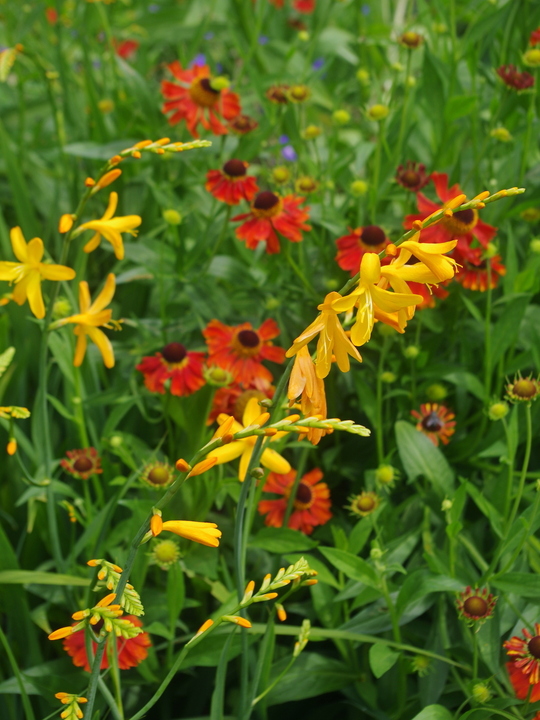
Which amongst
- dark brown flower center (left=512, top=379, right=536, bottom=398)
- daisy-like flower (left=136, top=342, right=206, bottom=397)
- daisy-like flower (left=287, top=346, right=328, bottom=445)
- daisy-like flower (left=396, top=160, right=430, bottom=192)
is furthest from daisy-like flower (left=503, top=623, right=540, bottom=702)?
daisy-like flower (left=396, top=160, right=430, bottom=192)

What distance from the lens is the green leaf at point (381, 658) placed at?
30.9 inches

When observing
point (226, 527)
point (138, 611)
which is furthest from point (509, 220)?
point (138, 611)

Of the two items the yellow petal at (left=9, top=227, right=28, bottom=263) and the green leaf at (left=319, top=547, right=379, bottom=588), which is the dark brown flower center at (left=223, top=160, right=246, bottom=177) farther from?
the green leaf at (left=319, top=547, right=379, bottom=588)

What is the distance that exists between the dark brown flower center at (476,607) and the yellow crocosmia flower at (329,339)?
380 mm

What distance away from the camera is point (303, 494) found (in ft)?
3.31

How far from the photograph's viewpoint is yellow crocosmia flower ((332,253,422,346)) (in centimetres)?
49

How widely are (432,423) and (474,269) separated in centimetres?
23

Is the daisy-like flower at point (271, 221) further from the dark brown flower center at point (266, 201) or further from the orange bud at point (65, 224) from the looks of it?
the orange bud at point (65, 224)

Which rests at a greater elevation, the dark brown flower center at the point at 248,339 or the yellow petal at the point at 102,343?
the yellow petal at the point at 102,343

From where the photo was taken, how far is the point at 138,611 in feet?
1.53

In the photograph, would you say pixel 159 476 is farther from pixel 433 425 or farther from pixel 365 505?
pixel 433 425

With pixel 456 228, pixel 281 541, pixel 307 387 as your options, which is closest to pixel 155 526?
pixel 307 387

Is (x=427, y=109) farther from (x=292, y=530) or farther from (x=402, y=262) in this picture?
(x=402, y=262)

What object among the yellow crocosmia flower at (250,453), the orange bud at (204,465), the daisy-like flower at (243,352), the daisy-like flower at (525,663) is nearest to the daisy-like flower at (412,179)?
the daisy-like flower at (243,352)
